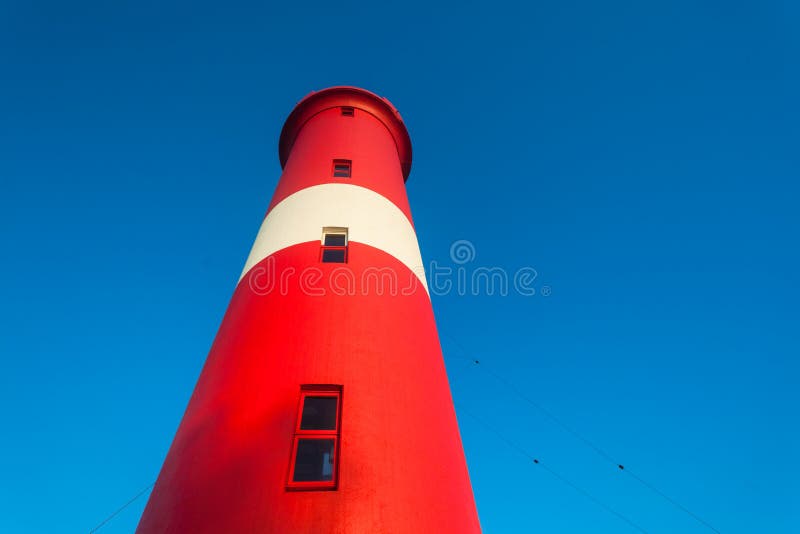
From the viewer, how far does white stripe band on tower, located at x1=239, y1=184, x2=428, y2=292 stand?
7980 mm

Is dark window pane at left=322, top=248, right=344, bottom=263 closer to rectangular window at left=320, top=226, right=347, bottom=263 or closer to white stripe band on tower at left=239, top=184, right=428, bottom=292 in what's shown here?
rectangular window at left=320, top=226, right=347, bottom=263

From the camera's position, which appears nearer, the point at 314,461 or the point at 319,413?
the point at 314,461

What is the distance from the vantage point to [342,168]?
985 cm

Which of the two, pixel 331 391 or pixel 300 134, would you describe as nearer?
pixel 331 391

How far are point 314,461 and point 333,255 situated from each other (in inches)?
135

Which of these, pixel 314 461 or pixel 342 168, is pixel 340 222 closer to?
pixel 342 168

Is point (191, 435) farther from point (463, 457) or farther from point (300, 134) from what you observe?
point (300, 134)

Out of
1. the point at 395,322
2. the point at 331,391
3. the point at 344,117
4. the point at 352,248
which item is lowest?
the point at 331,391

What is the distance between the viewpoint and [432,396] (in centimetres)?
625

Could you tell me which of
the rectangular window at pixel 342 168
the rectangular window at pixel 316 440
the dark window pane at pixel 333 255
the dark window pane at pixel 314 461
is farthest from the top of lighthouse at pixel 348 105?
the dark window pane at pixel 314 461

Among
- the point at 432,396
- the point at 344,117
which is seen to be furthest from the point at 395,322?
the point at 344,117

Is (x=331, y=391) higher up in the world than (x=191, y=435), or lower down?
higher up

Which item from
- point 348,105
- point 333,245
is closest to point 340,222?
point 333,245

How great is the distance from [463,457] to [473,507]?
26.3 inches
